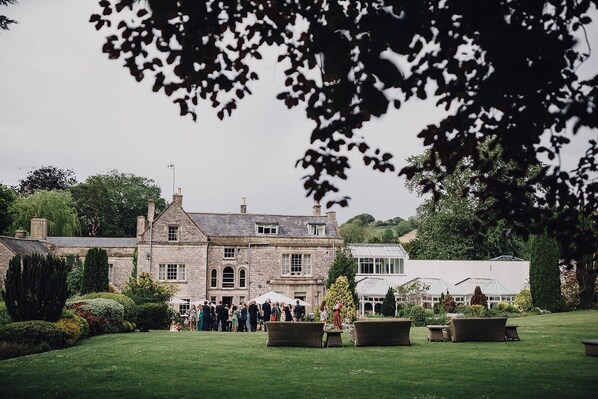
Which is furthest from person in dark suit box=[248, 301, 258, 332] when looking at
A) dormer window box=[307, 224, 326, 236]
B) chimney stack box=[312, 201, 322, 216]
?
chimney stack box=[312, 201, 322, 216]

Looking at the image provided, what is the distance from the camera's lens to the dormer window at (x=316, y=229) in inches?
1892

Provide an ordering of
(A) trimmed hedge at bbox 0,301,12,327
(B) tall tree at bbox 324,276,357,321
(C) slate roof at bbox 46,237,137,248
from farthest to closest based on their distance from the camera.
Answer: (C) slate roof at bbox 46,237,137,248
(B) tall tree at bbox 324,276,357,321
(A) trimmed hedge at bbox 0,301,12,327

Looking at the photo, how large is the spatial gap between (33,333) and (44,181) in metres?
58.1

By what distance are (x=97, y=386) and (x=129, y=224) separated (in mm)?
68284

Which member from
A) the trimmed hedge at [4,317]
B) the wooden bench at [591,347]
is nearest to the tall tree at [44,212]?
the trimmed hedge at [4,317]

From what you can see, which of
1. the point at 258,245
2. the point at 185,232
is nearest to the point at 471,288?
the point at 258,245

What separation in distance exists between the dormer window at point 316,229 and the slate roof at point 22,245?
775 inches

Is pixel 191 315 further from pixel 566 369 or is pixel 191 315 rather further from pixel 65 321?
pixel 566 369

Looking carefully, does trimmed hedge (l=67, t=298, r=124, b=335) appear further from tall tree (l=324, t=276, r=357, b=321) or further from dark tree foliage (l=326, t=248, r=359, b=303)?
dark tree foliage (l=326, t=248, r=359, b=303)

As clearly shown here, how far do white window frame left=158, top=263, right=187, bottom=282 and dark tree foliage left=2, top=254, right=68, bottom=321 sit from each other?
25233 mm

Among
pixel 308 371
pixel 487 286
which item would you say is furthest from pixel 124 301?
pixel 487 286

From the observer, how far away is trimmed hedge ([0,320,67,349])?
17.2m

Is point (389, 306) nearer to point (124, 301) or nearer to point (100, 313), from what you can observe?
point (124, 301)

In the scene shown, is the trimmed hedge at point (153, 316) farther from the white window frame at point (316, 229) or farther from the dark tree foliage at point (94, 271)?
the white window frame at point (316, 229)
